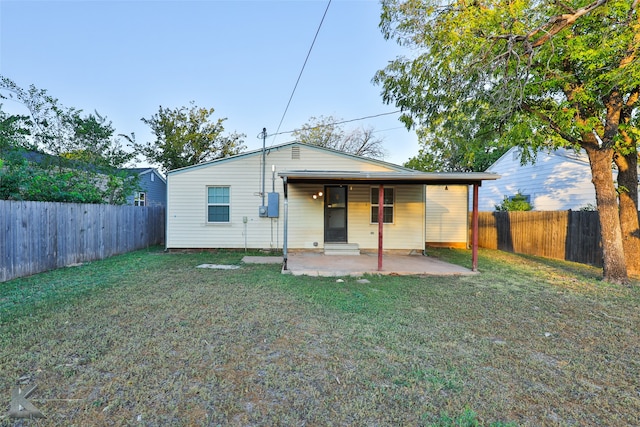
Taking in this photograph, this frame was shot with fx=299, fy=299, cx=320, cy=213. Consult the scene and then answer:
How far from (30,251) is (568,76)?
1124cm

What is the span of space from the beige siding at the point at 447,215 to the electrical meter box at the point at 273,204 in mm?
6560

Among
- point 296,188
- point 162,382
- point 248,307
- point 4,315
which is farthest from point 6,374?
point 296,188

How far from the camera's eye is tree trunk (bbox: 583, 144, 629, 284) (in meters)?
5.98

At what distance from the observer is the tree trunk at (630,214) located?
6.63 meters

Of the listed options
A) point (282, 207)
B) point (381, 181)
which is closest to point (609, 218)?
point (381, 181)

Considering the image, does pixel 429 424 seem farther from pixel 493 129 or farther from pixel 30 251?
pixel 30 251

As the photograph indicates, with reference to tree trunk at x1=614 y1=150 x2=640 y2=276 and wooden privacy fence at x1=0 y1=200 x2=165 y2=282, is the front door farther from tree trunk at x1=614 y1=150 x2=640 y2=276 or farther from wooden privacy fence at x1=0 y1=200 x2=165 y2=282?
tree trunk at x1=614 y1=150 x2=640 y2=276

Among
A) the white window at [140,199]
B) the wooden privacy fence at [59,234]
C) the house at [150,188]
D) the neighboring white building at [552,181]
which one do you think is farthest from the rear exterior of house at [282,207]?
the white window at [140,199]

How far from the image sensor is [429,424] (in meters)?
1.93

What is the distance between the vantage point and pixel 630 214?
670cm

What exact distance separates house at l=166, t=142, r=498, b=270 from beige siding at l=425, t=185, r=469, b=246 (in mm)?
2893

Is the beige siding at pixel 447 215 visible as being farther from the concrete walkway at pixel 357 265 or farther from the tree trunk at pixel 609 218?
the tree trunk at pixel 609 218

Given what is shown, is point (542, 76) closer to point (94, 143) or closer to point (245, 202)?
point (245, 202)

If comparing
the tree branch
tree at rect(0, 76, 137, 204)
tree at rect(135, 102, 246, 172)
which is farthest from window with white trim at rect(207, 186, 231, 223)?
tree at rect(135, 102, 246, 172)
